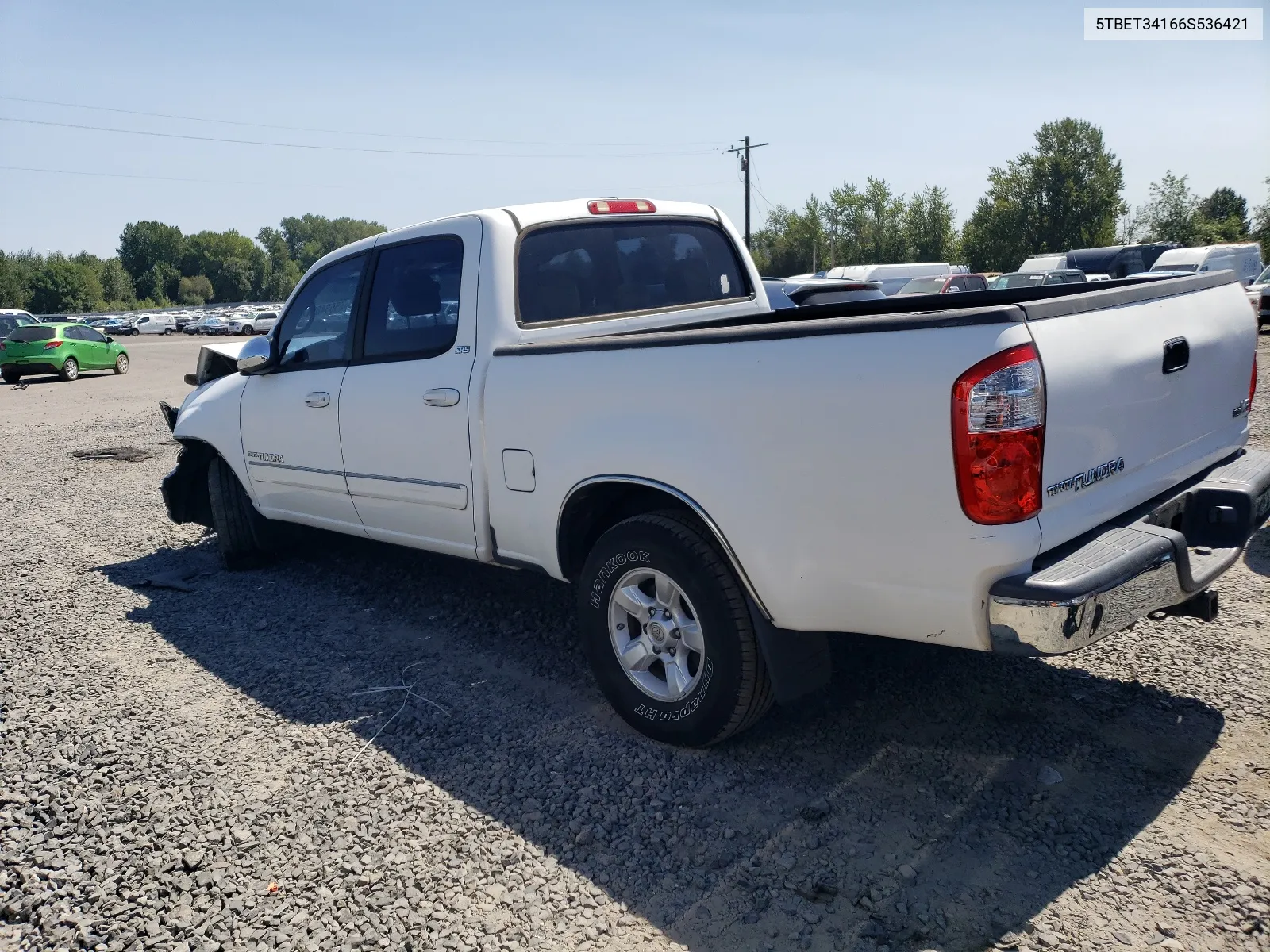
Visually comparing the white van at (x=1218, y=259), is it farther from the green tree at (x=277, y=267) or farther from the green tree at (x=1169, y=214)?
the green tree at (x=277, y=267)

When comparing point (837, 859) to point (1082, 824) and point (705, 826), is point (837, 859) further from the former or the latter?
point (1082, 824)

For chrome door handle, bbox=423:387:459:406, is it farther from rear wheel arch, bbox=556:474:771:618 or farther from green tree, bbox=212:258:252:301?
green tree, bbox=212:258:252:301

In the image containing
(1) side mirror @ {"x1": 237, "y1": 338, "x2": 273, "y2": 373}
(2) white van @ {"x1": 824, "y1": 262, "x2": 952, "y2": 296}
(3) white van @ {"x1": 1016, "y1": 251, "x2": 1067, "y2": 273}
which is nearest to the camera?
(1) side mirror @ {"x1": 237, "y1": 338, "x2": 273, "y2": 373}

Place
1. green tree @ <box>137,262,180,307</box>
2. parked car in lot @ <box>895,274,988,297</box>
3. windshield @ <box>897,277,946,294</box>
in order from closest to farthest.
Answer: parked car in lot @ <box>895,274,988,297</box> → windshield @ <box>897,277,946,294</box> → green tree @ <box>137,262,180,307</box>

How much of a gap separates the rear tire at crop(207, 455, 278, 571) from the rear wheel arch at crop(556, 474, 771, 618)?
10.3 ft

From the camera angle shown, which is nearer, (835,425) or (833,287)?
(835,425)

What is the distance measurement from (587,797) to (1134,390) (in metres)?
2.26

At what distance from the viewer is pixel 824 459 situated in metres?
2.90

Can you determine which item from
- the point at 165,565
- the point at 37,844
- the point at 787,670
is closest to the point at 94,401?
the point at 165,565

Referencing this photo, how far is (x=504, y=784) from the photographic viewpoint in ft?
11.4

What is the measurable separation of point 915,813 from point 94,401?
789 inches

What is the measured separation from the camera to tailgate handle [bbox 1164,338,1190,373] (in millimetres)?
3171

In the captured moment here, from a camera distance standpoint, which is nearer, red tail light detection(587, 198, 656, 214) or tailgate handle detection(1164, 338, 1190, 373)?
tailgate handle detection(1164, 338, 1190, 373)

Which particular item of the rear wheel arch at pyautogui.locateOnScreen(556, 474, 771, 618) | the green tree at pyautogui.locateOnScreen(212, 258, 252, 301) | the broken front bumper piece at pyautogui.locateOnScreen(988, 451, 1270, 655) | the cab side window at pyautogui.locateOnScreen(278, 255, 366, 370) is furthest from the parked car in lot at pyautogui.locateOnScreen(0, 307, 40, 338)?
the green tree at pyautogui.locateOnScreen(212, 258, 252, 301)
